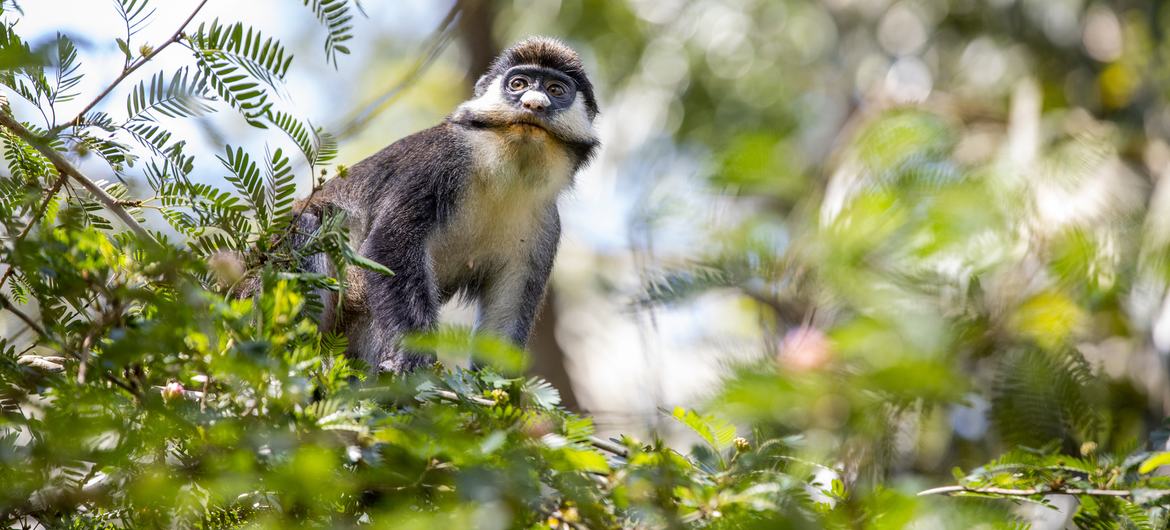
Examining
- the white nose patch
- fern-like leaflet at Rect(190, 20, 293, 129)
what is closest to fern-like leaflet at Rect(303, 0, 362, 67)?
fern-like leaflet at Rect(190, 20, 293, 129)

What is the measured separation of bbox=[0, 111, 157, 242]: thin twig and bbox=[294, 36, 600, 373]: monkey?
2.00 meters

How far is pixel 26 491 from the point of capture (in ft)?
7.24

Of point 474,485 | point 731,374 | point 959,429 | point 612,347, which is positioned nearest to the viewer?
point 731,374

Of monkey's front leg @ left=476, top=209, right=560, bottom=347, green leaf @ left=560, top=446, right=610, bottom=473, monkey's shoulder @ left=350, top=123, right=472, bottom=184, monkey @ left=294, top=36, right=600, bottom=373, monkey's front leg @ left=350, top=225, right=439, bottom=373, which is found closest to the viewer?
green leaf @ left=560, top=446, right=610, bottom=473

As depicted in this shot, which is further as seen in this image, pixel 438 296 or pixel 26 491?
pixel 438 296

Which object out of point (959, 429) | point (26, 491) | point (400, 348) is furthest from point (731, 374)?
point (959, 429)

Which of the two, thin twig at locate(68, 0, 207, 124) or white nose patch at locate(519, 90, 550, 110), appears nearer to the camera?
thin twig at locate(68, 0, 207, 124)

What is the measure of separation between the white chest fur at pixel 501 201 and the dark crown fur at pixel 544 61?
19.7 inches

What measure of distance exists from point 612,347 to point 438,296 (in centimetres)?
625

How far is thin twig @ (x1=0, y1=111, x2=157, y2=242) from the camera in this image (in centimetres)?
296

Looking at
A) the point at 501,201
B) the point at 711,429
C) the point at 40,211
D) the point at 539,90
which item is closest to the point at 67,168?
the point at 40,211

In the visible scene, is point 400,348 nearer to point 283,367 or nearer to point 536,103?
point 536,103

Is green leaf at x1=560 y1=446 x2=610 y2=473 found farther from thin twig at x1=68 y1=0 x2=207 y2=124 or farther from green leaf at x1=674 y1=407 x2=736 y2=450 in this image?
thin twig at x1=68 y1=0 x2=207 y2=124

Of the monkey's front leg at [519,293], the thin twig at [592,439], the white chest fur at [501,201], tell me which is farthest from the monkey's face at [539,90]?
the thin twig at [592,439]
